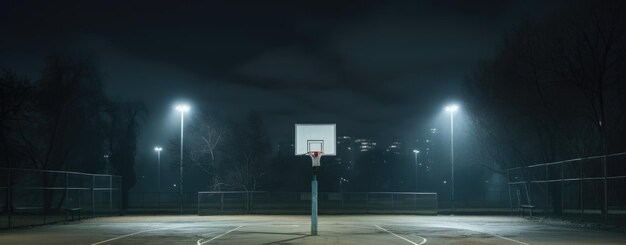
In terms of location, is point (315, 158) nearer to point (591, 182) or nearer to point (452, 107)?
point (591, 182)

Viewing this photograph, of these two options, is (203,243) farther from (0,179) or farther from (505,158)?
(505,158)

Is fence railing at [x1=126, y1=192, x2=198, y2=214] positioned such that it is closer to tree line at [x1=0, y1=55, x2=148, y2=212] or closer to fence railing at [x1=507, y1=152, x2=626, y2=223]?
tree line at [x1=0, y1=55, x2=148, y2=212]

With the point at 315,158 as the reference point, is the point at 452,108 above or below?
above

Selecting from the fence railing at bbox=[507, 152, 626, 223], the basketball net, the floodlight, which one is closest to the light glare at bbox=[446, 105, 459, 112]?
the floodlight

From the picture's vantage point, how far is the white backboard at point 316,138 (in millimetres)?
28688

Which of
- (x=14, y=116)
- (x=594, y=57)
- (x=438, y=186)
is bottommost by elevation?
(x=438, y=186)

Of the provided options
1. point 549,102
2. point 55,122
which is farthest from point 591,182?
point 55,122

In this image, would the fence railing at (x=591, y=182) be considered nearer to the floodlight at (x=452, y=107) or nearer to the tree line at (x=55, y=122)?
the floodlight at (x=452, y=107)

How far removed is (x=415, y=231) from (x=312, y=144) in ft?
19.7

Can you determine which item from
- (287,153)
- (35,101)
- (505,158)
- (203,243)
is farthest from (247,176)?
(287,153)

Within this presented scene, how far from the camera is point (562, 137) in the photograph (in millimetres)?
45094

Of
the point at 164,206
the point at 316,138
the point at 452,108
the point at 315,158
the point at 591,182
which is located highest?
the point at 452,108

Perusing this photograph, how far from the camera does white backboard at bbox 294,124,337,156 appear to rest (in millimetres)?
28688

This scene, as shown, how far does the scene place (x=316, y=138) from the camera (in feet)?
94.6
